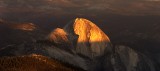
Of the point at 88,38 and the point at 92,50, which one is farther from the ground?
the point at 88,38

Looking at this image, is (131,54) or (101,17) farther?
(101,17)

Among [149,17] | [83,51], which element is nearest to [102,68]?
[83,51]

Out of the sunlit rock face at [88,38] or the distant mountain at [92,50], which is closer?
the distant mountain at [92,50]

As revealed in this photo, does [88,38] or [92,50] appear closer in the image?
[92,50]

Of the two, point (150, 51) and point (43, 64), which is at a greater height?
point (43, 64)

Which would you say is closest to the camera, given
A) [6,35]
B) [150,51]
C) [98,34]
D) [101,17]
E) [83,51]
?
[83,51]

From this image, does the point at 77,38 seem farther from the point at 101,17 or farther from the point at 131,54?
the point at 101,17

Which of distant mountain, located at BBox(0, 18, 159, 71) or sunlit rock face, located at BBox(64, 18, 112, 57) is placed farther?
sunlit rock face, located at BBox(64, 18, 112, 57)

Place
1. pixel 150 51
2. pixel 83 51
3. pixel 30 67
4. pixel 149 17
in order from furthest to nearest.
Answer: pixel 149 17, pixel 150 51, pixel 83 51, pixel 30 67
